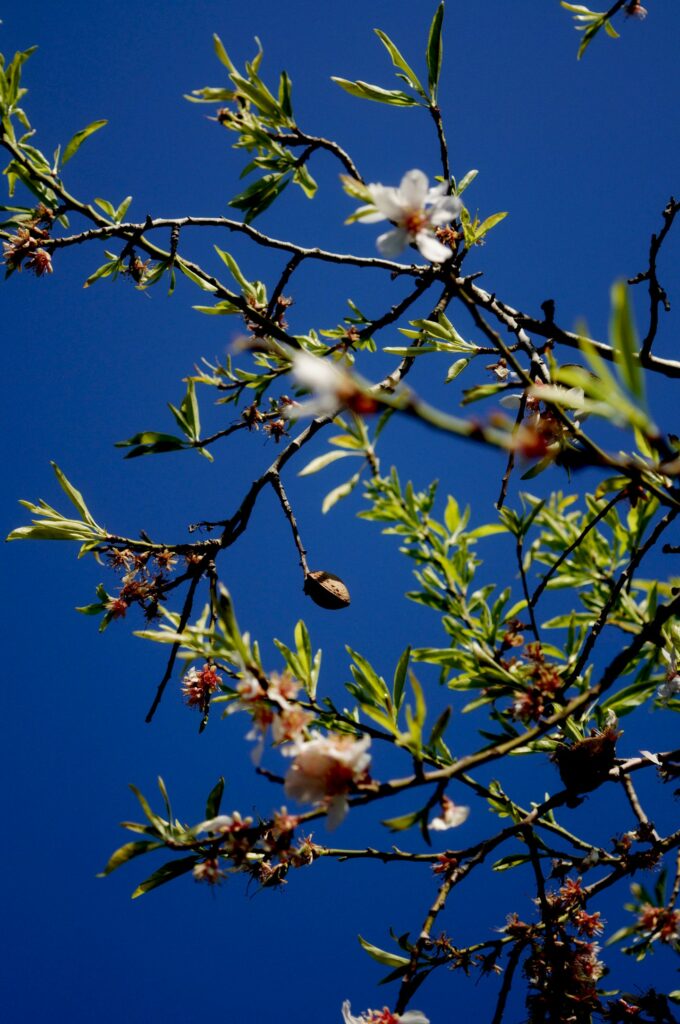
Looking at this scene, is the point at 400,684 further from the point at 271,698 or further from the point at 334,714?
the point at 271,698

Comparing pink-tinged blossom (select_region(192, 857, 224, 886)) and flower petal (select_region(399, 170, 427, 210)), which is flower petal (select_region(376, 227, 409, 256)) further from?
pink-tinged blossom (select_region(192, 857, 224, 886))

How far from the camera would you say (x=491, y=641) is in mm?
1230

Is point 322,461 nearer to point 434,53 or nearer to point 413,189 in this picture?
point 413,189

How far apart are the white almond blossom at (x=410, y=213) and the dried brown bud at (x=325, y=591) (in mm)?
874

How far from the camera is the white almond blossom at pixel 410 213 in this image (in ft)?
2.79

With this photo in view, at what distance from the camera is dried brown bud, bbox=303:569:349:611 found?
164 cm

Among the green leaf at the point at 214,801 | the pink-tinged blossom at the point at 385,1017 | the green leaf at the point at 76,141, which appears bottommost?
the pink-tinged blossom at the point at 385,1017

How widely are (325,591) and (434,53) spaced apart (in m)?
1.15

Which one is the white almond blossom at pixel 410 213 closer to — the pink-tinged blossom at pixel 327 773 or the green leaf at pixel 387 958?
the pink-tinged blossom at pixel 327 773

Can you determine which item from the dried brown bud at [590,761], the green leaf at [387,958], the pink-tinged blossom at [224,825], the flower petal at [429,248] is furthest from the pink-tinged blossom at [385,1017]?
the flower petal at [429,248]

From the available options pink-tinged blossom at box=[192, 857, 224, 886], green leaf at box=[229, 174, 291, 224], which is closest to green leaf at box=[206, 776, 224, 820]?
pink-tinged blossom at box=[192, 857, 224, 886]

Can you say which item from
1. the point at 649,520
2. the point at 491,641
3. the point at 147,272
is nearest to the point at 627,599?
the point at 649,520

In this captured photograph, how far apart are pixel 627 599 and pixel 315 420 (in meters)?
0.72

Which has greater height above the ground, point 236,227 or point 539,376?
point 236,227
